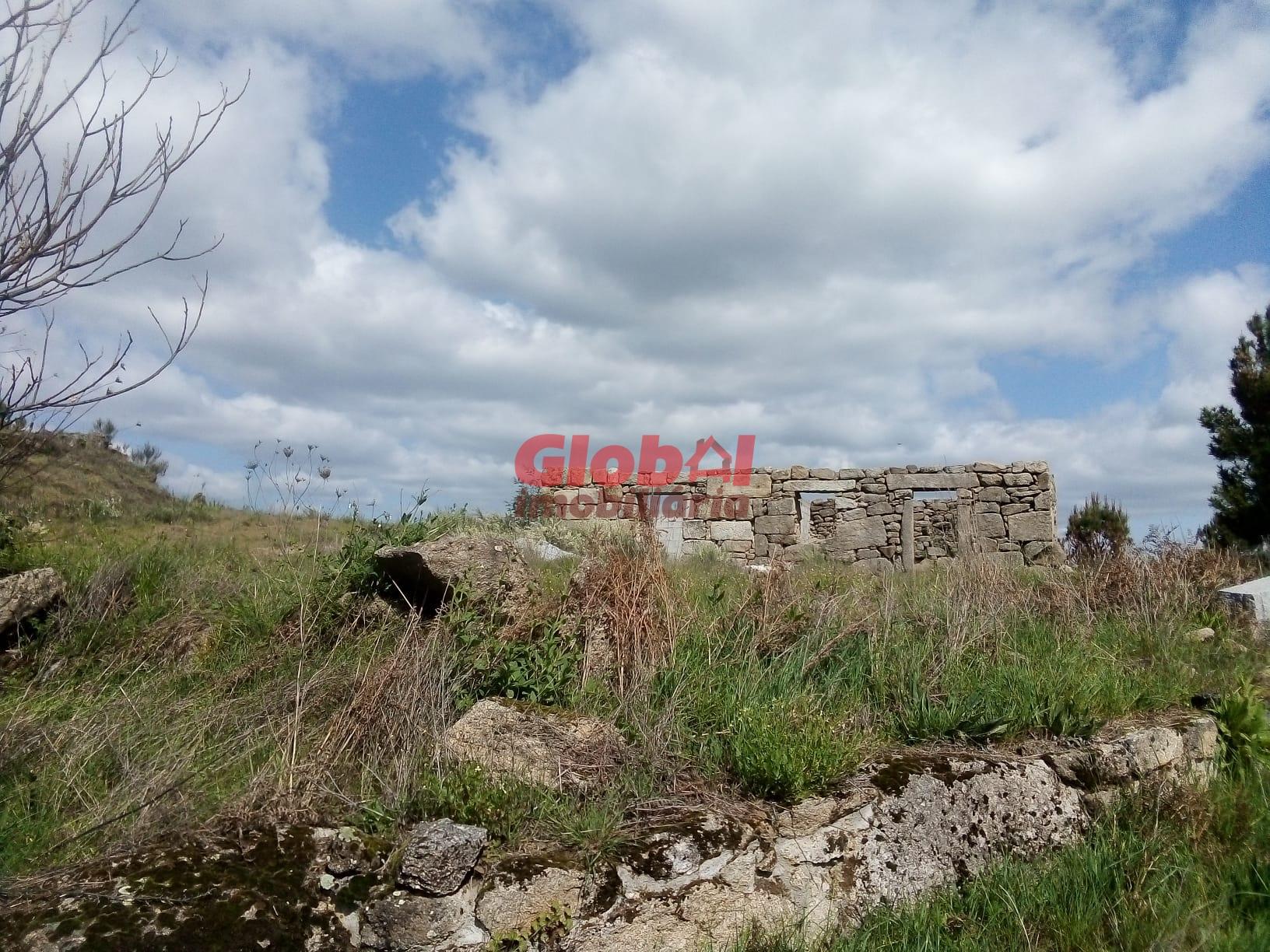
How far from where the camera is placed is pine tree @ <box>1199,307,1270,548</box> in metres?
17.4

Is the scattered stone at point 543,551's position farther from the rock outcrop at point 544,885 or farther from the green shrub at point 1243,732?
the green shrub at point 1243,732

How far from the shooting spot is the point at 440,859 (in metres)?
3.29

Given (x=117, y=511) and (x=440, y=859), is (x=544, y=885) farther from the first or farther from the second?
(x=117, y=511)

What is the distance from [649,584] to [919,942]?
2383mm

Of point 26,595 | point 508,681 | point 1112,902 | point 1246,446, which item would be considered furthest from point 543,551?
point 1246,446

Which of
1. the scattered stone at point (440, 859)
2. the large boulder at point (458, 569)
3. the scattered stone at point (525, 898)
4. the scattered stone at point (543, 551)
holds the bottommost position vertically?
the scattered stone at point (525, 898)

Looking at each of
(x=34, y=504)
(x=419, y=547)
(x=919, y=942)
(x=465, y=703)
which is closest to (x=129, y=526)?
(x=34, y=504)

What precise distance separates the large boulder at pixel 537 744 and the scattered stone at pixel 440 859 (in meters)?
0.47

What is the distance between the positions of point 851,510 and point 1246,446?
28.6 feet

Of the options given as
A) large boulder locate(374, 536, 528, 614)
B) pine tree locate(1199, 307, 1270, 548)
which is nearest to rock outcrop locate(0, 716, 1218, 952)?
large boulder locate(374, 536, 528, 614)

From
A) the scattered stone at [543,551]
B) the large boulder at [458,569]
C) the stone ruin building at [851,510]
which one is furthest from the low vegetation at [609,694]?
the stone ruin building at [851,510]

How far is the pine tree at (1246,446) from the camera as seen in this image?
17406 millimetres

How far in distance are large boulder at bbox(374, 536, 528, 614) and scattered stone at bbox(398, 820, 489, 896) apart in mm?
1961

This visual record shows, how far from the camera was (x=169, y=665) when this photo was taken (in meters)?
5.65
